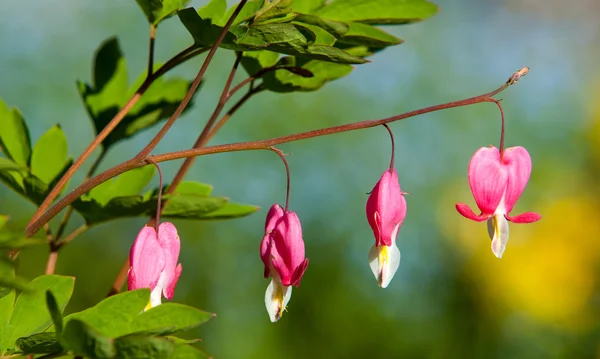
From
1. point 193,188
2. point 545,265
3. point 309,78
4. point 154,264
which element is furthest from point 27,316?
point 545,265

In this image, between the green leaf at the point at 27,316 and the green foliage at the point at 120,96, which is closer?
the green leaf at the point at 27,316

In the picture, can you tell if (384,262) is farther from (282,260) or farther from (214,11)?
(214,11)

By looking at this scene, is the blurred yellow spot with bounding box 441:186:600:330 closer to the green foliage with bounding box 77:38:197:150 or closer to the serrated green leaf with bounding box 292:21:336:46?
the green foliage with bounding box 77:38:197:150

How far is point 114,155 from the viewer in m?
3.86

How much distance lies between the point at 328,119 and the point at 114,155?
1270 mm

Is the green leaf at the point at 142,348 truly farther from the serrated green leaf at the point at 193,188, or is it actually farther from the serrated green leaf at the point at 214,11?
the serrated green leaf at the point at 193,188

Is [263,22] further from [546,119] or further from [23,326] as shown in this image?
[546,119]

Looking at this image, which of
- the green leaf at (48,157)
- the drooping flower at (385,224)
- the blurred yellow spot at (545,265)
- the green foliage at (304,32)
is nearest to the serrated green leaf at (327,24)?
the green foliage at (304,32)

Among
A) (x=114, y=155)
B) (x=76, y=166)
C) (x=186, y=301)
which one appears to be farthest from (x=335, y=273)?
(x=76, y=166)

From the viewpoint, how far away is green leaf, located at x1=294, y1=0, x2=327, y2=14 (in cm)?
93

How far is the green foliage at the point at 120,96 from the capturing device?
43.3 inches

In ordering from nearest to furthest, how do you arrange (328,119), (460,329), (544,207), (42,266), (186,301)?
(42,266) → (186,301) → (460,329) → (544,207) → (328,119)

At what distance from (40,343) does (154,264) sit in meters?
0.19

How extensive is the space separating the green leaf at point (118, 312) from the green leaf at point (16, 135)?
0.43 metres
